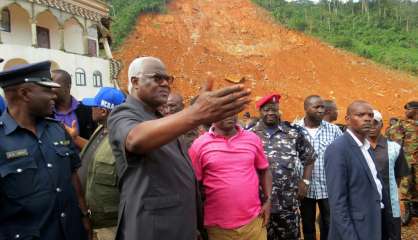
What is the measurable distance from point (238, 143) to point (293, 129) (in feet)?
3.67

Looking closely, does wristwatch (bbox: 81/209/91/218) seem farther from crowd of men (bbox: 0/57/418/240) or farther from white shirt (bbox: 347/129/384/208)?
white shirt (bbox: 347/129/384/208)

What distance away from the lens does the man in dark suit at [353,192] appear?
2988 millimetres

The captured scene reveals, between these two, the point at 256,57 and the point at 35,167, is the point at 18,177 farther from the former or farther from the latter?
the point at 256,57

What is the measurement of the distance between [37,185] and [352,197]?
212 centimetres

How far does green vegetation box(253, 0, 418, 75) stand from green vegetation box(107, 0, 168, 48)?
28.4ft

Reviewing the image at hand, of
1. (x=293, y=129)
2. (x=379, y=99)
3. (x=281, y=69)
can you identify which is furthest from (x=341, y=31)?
(x=293, y=129)

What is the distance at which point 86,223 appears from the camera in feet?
8.68

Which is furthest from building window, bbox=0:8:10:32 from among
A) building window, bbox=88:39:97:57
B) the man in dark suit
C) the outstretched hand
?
the outstretched hand

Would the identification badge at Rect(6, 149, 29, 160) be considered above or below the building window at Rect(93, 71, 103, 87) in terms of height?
below

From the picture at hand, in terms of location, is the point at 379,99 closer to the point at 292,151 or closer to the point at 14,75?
the point at 292,151

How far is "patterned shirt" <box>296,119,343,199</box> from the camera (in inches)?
177

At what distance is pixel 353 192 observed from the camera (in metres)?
3.04

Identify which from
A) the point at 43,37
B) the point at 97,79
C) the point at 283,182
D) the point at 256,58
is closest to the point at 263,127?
the point at 283,182

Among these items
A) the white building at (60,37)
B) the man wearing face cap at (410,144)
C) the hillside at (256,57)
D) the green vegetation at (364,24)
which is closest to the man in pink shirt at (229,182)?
the man wearing face cap at (410,144)
